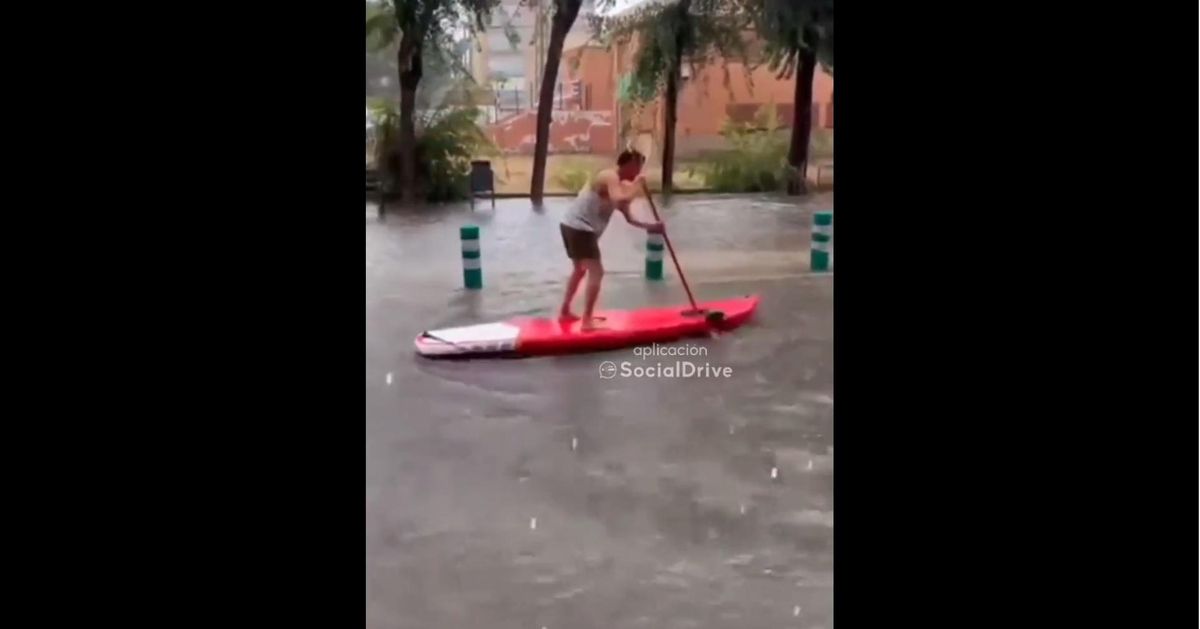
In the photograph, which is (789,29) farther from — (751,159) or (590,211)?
(590,211)

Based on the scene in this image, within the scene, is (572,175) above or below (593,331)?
above

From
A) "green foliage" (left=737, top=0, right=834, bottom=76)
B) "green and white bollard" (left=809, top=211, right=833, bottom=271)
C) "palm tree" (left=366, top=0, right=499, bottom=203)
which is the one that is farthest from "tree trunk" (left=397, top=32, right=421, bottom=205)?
"green and white bollard" (left=809, top=211, right=833, bottom=271)

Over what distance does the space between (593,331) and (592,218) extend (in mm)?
179

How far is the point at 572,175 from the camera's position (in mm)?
1704

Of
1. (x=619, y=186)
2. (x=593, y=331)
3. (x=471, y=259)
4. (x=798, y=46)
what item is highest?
(x=798, y=46)

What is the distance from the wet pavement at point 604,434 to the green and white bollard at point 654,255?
1 cm

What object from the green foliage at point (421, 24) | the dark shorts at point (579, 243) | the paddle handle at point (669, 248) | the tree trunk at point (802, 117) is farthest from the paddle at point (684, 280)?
the green foliage at point (421, 24)

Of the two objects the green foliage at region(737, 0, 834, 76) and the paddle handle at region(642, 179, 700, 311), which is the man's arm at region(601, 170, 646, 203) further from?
the green foliage at region(737, 0, 834, 76)

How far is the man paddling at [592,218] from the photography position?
171cm

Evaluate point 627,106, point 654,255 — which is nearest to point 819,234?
point 654,255

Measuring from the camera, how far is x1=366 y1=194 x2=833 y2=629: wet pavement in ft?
5.50
